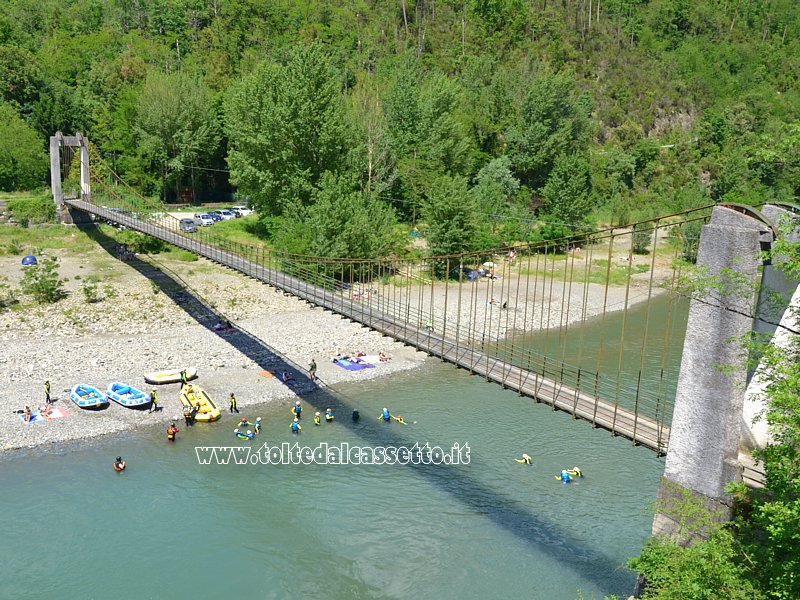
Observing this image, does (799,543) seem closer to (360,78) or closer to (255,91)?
(255,91)

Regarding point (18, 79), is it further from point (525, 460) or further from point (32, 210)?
point (525, 460)

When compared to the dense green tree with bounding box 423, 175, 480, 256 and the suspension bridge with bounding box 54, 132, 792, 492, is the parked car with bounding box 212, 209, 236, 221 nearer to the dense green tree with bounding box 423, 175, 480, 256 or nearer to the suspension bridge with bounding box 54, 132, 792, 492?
the suspension bridge with bounding box 54, 132, 792, 492

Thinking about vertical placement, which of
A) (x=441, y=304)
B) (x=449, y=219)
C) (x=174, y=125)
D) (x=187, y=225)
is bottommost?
(x=441, y=304)

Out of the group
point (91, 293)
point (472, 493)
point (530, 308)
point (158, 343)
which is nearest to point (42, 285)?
point (91, 293)

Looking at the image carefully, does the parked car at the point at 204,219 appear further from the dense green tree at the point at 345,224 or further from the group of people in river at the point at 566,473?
the group of people in river at the point at 566,473

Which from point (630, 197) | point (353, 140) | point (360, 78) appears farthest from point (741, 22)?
point (353, 140)

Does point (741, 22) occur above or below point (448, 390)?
above
